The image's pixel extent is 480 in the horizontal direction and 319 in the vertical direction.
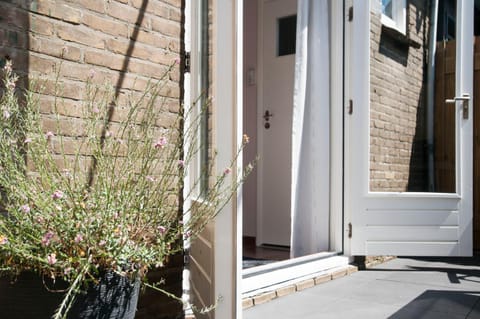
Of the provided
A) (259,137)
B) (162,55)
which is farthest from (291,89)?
(162,55)

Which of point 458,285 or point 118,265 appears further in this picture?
point 458,285

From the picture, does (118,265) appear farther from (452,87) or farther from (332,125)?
(452,87)

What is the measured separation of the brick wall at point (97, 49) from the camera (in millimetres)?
1804

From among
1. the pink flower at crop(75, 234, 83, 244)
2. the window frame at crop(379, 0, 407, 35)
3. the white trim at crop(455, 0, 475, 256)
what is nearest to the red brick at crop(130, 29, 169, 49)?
the pink flower at crop(75, 234, 83, 244)

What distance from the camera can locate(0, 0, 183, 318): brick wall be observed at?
1804 millimetres

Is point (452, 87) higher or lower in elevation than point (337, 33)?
lower

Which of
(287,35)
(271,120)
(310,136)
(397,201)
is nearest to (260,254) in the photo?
(310,136)

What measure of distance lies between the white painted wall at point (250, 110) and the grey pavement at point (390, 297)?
4.30ft

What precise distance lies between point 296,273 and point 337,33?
173 centimetres

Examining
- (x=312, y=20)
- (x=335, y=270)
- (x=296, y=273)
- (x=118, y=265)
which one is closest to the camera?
(x=118, y=265)

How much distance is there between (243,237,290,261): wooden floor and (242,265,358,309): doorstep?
1.39 ft

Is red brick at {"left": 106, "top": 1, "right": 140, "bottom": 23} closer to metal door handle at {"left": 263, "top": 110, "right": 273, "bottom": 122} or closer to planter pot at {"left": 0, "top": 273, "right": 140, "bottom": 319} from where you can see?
planter pot at {"left": 0, "top": 273, "right": 140, "bottom": 319}

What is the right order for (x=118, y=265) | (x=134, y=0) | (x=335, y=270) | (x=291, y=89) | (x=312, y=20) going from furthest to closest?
(x=291, y=89) < (x=312, y=20) < (x=335, y=270) < (x=134, y=0) < (x=118, y=265)

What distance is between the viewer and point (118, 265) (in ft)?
4.85
